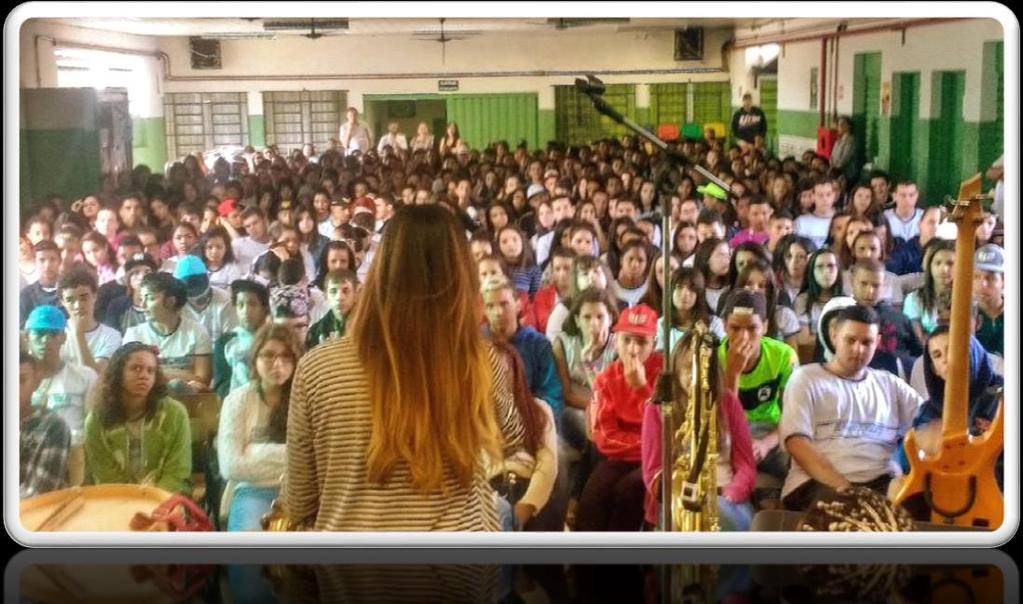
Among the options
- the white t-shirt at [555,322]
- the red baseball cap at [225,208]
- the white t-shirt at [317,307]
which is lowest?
the white t-shirt at [555,322]

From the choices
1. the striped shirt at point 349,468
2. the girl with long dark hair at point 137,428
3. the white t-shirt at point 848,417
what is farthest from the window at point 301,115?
the white t-shirt at point 848,417

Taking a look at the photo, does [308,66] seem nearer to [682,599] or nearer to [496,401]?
[496,401]

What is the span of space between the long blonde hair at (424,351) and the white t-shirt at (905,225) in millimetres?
940

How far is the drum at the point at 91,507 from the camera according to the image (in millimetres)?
3875

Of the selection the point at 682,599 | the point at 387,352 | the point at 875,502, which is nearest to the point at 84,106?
the point at 387,352

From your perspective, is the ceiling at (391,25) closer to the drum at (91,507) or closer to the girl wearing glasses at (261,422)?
the girl wearing glasses at (261,422)

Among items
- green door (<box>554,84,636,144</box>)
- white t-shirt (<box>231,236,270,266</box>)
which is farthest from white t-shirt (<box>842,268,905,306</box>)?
white t-shirt (<box>231,236,270,266</box>)

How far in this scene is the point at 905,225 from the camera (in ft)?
12.6

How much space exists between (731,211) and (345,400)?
0.96 meters

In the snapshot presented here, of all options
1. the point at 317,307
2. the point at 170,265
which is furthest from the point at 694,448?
the point at 170,265

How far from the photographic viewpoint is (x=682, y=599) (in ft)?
11.6

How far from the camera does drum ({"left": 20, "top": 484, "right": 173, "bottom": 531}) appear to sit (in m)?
3.88

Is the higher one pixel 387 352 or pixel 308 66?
pixel 308 66

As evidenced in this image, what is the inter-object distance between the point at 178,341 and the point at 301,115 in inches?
22.8
